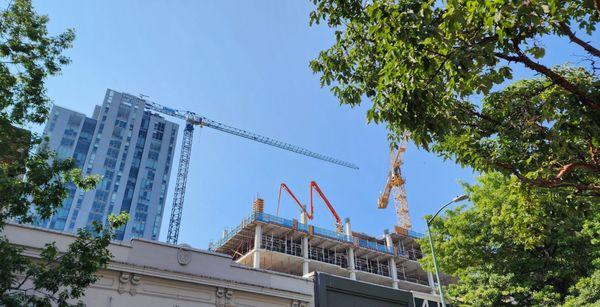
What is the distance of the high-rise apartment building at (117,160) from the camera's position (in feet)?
321

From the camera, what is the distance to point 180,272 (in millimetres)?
18859

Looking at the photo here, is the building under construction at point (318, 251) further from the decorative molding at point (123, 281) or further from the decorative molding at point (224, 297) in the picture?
the decorative molding at point (123, 281)

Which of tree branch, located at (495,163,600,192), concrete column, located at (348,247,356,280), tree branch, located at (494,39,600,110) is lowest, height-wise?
tree branch, located at (495,163,600,192)

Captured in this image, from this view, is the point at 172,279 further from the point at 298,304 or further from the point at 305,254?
the point at 305,254

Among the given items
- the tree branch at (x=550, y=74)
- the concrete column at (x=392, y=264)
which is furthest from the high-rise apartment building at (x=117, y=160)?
the tree branch at (x=550, y=74)

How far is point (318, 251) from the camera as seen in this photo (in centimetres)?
6294

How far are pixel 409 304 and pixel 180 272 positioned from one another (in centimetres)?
Result: 1284

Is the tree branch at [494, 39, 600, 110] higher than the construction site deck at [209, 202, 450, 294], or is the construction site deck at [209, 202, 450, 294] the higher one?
the construction site deck at [209, 202, 450, 294]

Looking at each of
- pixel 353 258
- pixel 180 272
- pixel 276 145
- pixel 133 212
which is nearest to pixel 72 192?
pixel 133 212

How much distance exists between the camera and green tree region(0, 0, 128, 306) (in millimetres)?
11633

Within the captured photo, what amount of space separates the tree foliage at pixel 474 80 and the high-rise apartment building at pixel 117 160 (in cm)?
9471

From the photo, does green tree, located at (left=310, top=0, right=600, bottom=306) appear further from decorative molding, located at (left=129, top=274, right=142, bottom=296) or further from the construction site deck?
the construction site deck

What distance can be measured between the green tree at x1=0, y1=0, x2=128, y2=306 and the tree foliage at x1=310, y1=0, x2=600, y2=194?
7.82 m

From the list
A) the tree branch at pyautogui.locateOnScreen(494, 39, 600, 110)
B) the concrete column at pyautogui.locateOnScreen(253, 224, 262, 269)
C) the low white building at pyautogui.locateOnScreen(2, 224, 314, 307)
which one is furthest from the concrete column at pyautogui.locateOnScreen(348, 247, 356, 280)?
the tree branch at pyautogui.locateOnScreen(494, 39, 600, 110)
